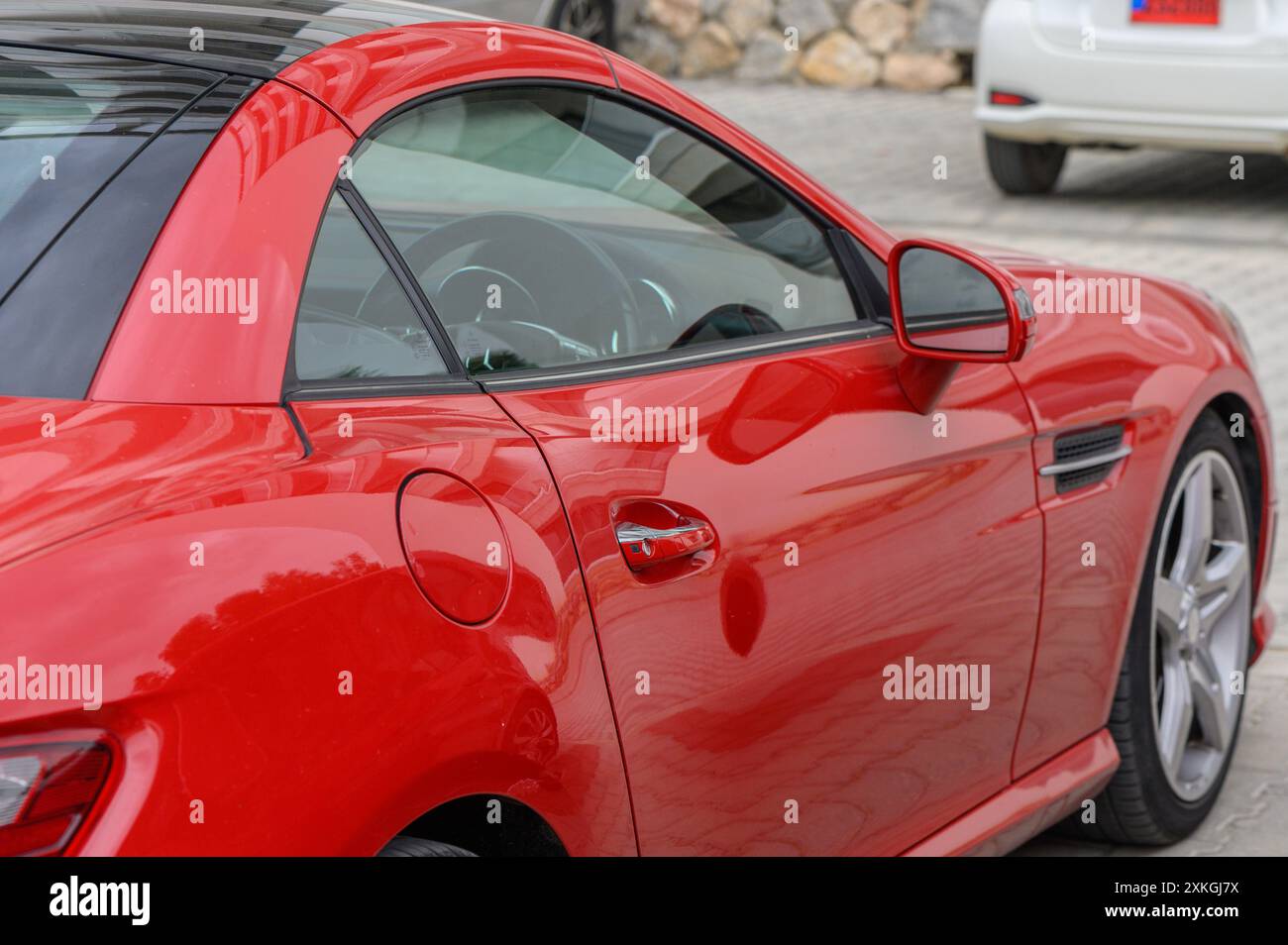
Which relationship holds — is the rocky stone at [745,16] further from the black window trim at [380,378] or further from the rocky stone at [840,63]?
the black window trim at [380,378]

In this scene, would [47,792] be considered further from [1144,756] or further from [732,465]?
[1144,756]

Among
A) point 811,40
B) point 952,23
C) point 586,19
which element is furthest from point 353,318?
point 811,40

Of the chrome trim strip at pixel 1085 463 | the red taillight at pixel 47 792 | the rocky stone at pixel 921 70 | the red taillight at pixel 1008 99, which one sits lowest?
the chrome trim strip at pixel 1085 463

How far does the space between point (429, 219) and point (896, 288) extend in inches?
29.1

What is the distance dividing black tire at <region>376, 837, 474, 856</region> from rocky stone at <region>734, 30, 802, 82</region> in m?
12.2

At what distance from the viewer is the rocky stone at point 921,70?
13406 millimetres

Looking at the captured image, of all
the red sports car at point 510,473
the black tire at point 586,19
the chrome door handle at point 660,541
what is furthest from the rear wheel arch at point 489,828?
the black tire at point 586,19

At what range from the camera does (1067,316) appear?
10.9ft

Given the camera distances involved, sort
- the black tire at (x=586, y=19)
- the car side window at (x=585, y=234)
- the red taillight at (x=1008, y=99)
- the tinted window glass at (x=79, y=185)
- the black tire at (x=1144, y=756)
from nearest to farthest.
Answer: the tinted window glass at (x=79, y=185) < the car side window at (x=585, y=234) < the black tire at (x=1144, y=756) < the red taillight at (x=1008, y=99) < the black tire at (x=586, y=19)

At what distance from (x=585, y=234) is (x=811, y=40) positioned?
11317 mm

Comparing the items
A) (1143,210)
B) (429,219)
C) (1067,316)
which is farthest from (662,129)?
(1143,210)

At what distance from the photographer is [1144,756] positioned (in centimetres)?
353

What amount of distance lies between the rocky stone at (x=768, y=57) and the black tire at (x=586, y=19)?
1.06m

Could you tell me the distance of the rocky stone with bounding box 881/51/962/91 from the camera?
1341 centimetres
